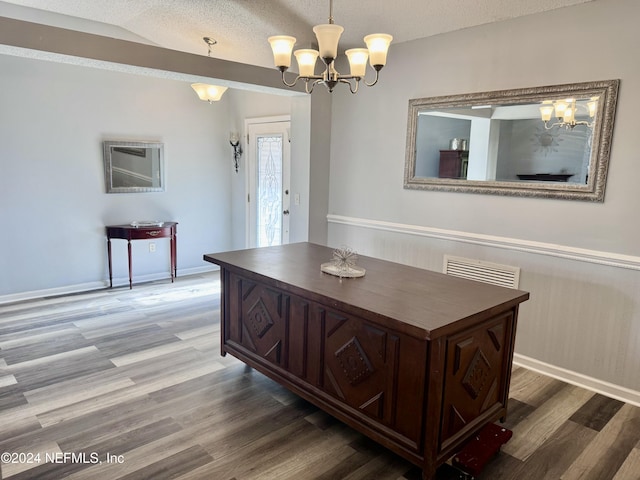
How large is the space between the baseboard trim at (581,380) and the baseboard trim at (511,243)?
2.58ft

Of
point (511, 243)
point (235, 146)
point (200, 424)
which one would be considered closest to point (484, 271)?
point (511, 243)

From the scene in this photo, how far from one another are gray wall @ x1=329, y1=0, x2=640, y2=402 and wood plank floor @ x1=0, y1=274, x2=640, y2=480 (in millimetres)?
337

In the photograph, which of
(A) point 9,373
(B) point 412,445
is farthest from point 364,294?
(A) point 9,373

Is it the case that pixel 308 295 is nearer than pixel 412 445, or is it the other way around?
pixel 412 445

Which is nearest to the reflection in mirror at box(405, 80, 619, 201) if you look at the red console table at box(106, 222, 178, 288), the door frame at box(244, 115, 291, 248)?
the door frame at box(244, 115, 291, 248)

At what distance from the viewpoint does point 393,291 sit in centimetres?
237

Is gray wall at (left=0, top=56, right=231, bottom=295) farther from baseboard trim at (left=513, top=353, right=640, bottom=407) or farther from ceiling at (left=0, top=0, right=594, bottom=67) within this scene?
baseboard trim at (left=513, top=353, right=640, bottom=407)

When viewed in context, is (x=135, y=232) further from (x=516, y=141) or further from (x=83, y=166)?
(x=516, y=141)

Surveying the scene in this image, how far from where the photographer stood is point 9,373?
3.06 m

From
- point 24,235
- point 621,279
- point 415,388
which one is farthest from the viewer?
point 24,235

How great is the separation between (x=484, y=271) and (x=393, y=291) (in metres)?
1.42

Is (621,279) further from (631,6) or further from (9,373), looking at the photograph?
(9,373)

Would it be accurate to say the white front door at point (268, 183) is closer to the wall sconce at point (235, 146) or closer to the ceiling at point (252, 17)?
the wall sconce at point (235, 146)

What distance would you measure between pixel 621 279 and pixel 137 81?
4.98 meters
